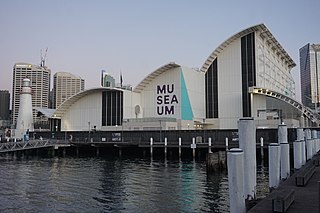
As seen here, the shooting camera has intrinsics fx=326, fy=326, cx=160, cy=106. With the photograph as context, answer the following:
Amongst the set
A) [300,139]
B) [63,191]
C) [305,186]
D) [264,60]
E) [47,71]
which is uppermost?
[47,71]

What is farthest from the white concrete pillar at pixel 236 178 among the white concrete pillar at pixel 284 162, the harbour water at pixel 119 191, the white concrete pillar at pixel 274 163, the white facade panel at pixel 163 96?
the white facade panel at pixel 163 96

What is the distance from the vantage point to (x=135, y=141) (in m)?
49.6

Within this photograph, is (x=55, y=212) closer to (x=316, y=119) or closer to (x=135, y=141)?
(x=135, y=141)

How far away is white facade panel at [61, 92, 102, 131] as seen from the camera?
220ft

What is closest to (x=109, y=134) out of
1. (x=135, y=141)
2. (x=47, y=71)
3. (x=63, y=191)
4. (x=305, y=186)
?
(x=135, y=141)

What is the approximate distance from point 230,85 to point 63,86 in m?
149

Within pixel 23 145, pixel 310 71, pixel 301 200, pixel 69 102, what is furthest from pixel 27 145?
pixel 310 71

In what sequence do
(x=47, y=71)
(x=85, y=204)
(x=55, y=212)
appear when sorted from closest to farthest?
1. (x=55, y=212)
2. (x=85, y=204)
3. (x=47, y=71)

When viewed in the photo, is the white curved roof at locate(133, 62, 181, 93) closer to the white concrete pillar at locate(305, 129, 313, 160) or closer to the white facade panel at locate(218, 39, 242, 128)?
the white facade panel at locate(218, 39, 242, 128)

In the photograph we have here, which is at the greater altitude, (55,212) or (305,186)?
(305,186)

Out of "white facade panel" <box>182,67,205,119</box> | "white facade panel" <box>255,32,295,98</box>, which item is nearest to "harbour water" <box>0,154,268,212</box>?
"white facade panel" <box>182,67,205,119</box>

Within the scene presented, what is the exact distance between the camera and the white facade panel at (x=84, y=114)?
220 ft

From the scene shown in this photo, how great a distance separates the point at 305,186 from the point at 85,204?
11.0 meters

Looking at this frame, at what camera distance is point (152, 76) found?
215 feet
